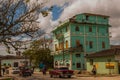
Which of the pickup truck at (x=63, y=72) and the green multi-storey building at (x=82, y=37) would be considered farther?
the green multi-storey building at (x=82, y=37)

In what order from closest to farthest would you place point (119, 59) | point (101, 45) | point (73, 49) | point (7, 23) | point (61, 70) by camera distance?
point (7, 23) → point (61, 70) → point (119, 59) → point (73, 49) → point (101, 45)

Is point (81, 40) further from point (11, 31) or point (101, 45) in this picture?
point (11, 31)

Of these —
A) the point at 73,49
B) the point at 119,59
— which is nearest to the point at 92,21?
the point at 73,49

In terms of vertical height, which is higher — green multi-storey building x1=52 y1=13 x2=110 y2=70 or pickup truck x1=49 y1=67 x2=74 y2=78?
green multi-storey building x1=52 y1=13 x2=110 y2=70

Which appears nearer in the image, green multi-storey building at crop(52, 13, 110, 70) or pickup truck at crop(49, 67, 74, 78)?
pickup truck at crop(49, 67, 74, 78)

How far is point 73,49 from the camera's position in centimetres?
6353

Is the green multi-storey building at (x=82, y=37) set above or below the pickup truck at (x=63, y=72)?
above

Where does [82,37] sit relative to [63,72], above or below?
above

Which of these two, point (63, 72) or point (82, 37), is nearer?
point (63, 72)

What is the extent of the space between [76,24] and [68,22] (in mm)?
1867

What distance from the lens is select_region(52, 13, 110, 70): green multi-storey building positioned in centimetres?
6438

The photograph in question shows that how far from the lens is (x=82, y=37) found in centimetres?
6538

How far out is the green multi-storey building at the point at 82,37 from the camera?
64.4 meters

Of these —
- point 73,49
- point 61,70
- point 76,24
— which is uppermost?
point 76,24
